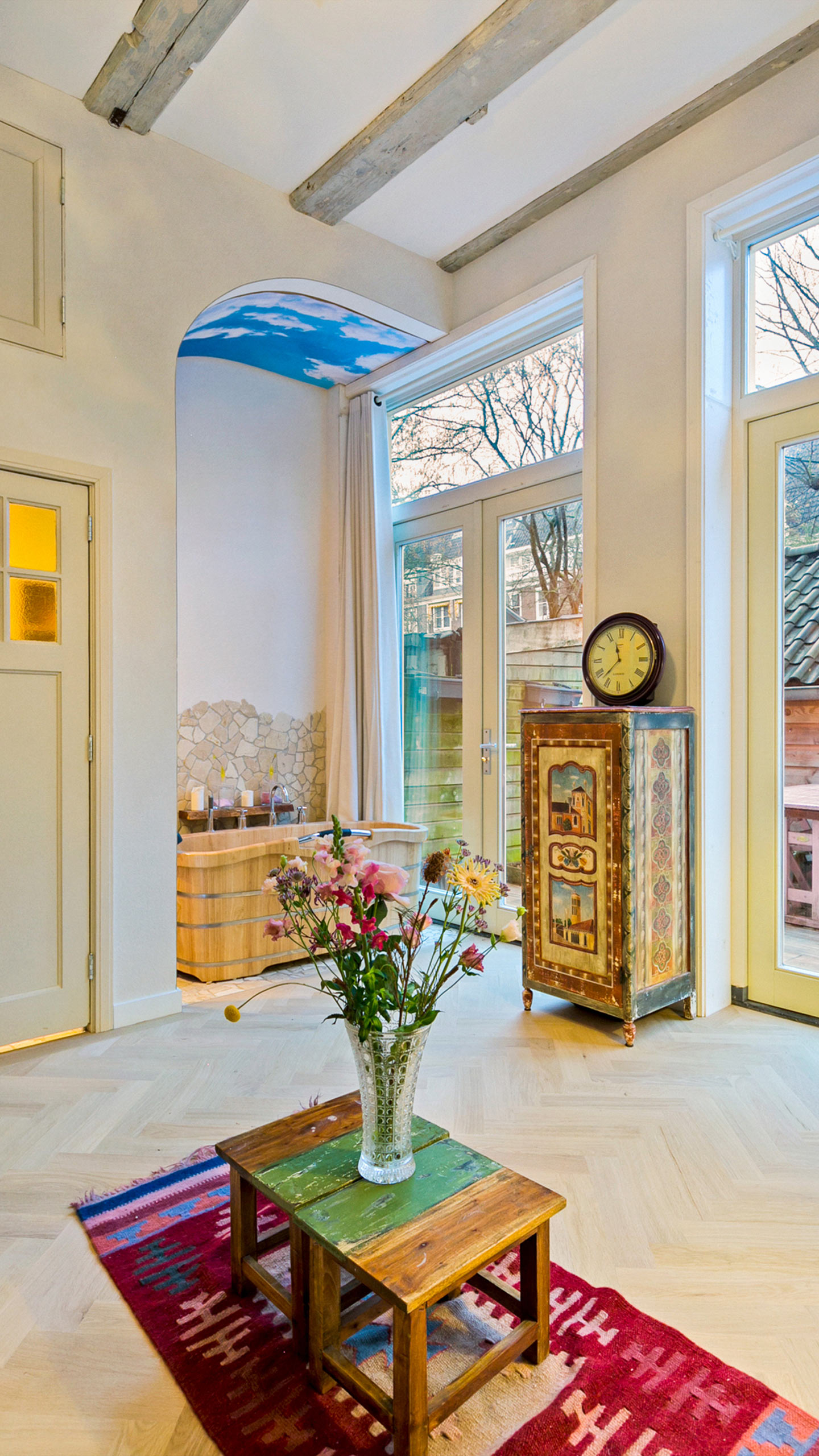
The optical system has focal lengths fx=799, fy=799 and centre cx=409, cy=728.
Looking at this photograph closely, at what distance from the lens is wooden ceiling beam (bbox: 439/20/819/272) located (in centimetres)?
285

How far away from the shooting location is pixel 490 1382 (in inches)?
55.8

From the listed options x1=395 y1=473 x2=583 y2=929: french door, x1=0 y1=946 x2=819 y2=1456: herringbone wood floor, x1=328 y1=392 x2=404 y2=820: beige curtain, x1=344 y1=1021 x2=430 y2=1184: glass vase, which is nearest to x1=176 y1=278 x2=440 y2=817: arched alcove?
x1=328 y1=392 x2=404 y2=820: beige curtain

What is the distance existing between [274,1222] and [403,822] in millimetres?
3005

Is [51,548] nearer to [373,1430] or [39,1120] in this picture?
[39,1120]

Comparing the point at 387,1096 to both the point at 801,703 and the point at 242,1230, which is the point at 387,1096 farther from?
the point at 801,703

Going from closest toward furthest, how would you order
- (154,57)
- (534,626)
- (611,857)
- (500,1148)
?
1. (500,1148)
2. (154,57)
3. (611,857)
4. (534,626)

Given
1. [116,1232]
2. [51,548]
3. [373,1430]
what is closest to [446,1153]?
[373,1430]

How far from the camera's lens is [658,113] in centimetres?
318

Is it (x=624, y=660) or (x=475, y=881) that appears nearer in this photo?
(x=475, y=881)

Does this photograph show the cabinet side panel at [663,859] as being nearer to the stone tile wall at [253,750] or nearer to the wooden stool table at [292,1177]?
the wooden stool table at [292,1177]

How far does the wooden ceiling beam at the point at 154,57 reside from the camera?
2629 millimetres

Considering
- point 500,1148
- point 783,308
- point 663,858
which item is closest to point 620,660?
point 663,858

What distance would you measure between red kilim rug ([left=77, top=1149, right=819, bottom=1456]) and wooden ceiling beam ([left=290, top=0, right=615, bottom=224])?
11.9ft

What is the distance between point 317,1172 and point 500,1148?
3.04 ft
